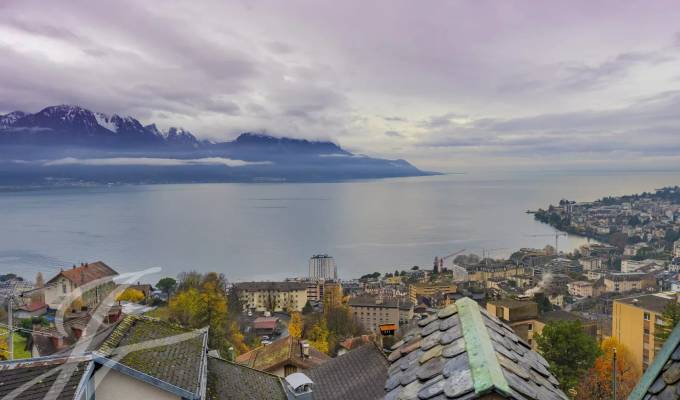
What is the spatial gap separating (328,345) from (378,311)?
1512 cm

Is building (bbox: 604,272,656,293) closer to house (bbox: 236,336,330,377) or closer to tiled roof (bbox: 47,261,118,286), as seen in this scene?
house (bbox: 236,336,330,377)

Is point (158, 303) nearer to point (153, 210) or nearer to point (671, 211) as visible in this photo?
point (153, 210)

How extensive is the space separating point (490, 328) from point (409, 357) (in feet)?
1.11

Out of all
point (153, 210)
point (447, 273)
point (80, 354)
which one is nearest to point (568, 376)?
point (80, 354)

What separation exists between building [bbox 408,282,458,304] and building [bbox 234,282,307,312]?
10.3 m

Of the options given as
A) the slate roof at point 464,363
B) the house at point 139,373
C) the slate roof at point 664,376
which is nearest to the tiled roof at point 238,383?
the house at point 139,373

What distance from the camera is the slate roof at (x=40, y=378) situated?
3461 millimetres

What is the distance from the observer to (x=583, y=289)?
47.5 metres

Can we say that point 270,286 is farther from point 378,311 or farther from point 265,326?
point 265,326

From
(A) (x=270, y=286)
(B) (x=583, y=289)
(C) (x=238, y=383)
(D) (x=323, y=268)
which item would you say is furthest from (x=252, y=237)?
(C) (x=238, y=383)

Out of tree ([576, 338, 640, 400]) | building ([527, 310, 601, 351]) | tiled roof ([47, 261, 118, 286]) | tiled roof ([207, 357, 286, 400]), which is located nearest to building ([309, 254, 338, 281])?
tiled roof ([47, 261, 118, 286])

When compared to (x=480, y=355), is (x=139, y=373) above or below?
below

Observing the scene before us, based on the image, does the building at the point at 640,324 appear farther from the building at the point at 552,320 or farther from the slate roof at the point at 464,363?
the slate roof at the point at 464,363

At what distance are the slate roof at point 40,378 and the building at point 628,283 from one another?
172 ft
